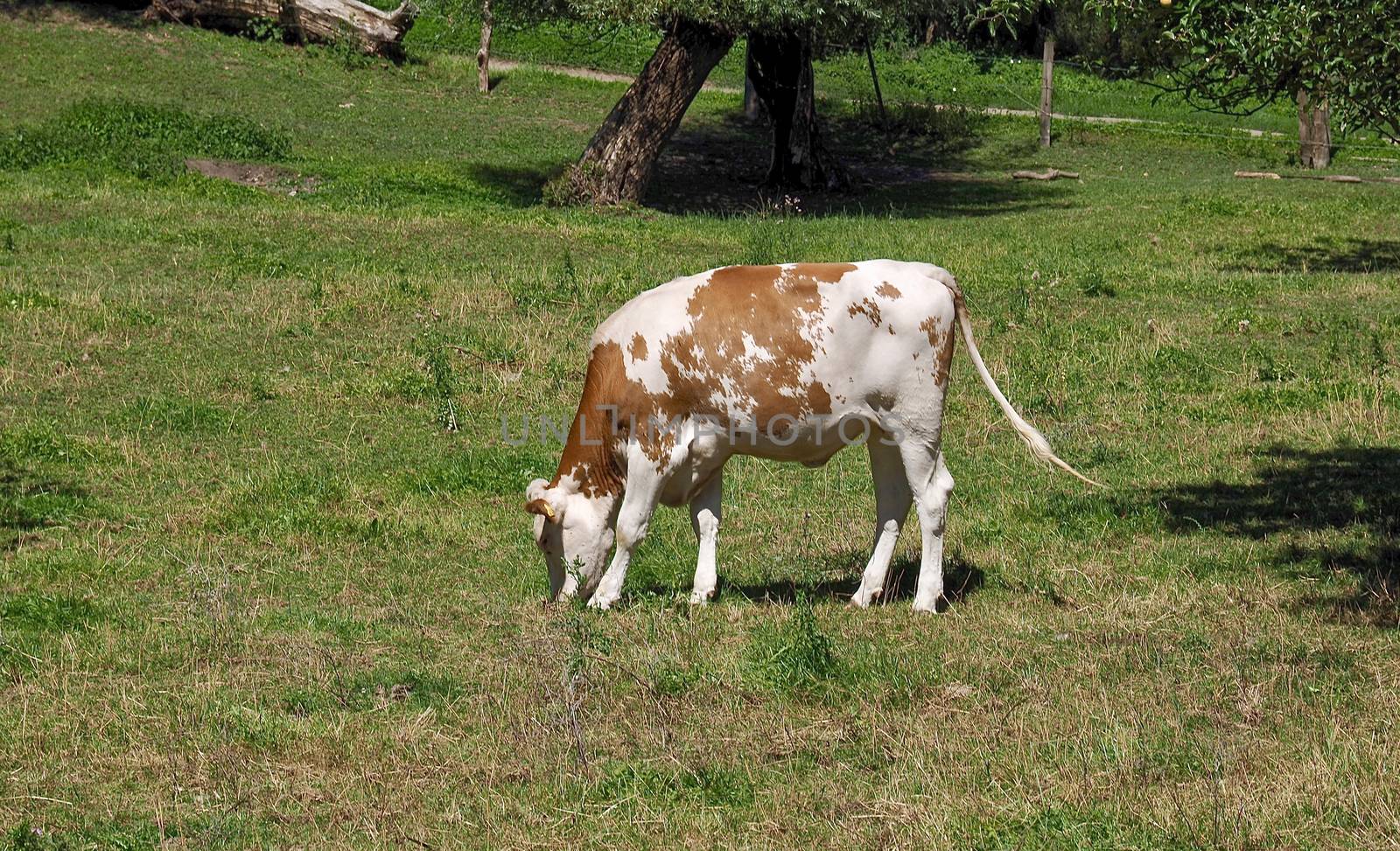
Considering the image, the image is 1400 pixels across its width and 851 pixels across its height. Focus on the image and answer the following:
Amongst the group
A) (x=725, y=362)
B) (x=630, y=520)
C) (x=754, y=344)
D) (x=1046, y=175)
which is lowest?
(x=1046, y=175)

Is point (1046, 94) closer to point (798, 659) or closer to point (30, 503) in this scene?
point (30, 503)

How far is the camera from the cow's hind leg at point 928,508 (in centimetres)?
895

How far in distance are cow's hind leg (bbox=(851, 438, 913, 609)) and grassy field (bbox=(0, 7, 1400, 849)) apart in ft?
0.89

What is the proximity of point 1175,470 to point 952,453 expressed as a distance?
5.71 ft

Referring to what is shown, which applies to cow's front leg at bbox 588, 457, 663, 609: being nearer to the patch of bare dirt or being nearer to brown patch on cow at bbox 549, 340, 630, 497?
brown patch on cow at bbox 549, 340, 630, 497

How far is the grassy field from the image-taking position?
6246mm

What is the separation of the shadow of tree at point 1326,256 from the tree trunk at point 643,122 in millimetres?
9058

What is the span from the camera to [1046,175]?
30.4 meters

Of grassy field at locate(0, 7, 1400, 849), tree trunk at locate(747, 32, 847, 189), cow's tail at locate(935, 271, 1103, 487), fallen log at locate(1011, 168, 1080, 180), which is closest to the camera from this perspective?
grassy field at locate(0, 7, 1400, 849)

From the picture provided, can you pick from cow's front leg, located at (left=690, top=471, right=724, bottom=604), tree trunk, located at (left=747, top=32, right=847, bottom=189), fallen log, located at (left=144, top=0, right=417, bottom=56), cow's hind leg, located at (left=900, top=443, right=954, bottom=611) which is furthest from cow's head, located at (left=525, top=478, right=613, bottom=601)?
fallen log, located at (left=144, top=0, right=417, bottom=56)

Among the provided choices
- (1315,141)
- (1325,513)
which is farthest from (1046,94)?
(1325,513)

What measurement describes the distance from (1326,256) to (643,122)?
10585 millimetres

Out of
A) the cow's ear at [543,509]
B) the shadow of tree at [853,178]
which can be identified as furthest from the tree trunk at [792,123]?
the cow's ear at [543,509]

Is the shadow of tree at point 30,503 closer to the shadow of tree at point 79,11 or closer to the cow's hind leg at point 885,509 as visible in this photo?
the cow's hind leg at point 885,509
